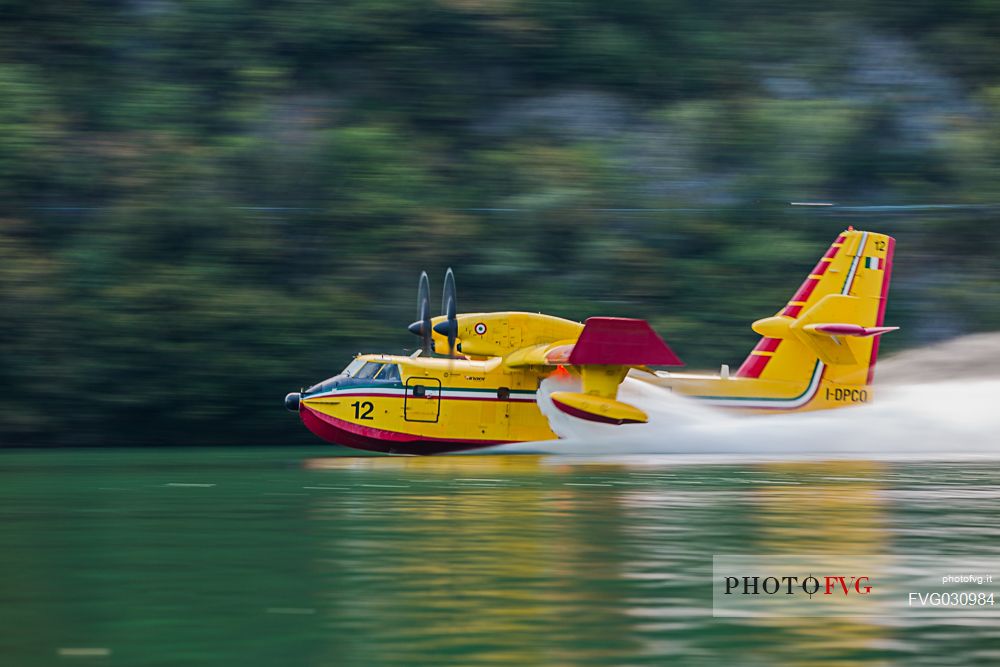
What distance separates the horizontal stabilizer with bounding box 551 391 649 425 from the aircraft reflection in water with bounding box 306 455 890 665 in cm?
459

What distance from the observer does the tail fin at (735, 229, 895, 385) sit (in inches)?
985

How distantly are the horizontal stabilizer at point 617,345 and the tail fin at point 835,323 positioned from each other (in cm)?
353

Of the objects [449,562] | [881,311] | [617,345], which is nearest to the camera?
[449,562]

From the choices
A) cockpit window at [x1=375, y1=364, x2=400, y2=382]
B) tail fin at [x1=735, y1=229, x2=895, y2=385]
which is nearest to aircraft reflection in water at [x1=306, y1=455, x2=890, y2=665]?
cockpit window at [x1=375, y1=364, x2=400, y2=382]

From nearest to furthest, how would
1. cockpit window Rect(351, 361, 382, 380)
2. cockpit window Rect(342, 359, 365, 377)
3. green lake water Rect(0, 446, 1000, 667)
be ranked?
1. green lake water Rect(0, 446, 1000, 667)
2. cockpit window Rect(351, 361, 382, 380)
3. cockpit window Rect(342, 359, 365, 377)

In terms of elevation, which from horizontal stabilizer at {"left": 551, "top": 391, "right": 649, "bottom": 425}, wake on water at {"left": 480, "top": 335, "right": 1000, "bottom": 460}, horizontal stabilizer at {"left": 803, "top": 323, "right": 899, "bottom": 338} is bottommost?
wake on water at {"left": 480, "top": 335, "right": 1000, "bottom": 460}

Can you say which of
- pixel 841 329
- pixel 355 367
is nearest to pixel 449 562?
pixel 355 367

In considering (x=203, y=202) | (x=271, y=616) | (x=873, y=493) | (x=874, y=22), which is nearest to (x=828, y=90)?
(x=874, y=22)

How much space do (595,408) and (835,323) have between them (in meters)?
4.86

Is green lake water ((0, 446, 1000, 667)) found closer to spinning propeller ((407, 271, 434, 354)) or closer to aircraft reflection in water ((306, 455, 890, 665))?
aircraft reflection in water ((306, 455, 890, 665))

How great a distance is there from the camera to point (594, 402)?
23797 mm

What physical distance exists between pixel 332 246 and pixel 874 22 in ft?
60.0

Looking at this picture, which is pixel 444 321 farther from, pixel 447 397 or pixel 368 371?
pixel 368 371

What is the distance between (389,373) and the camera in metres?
24.1
